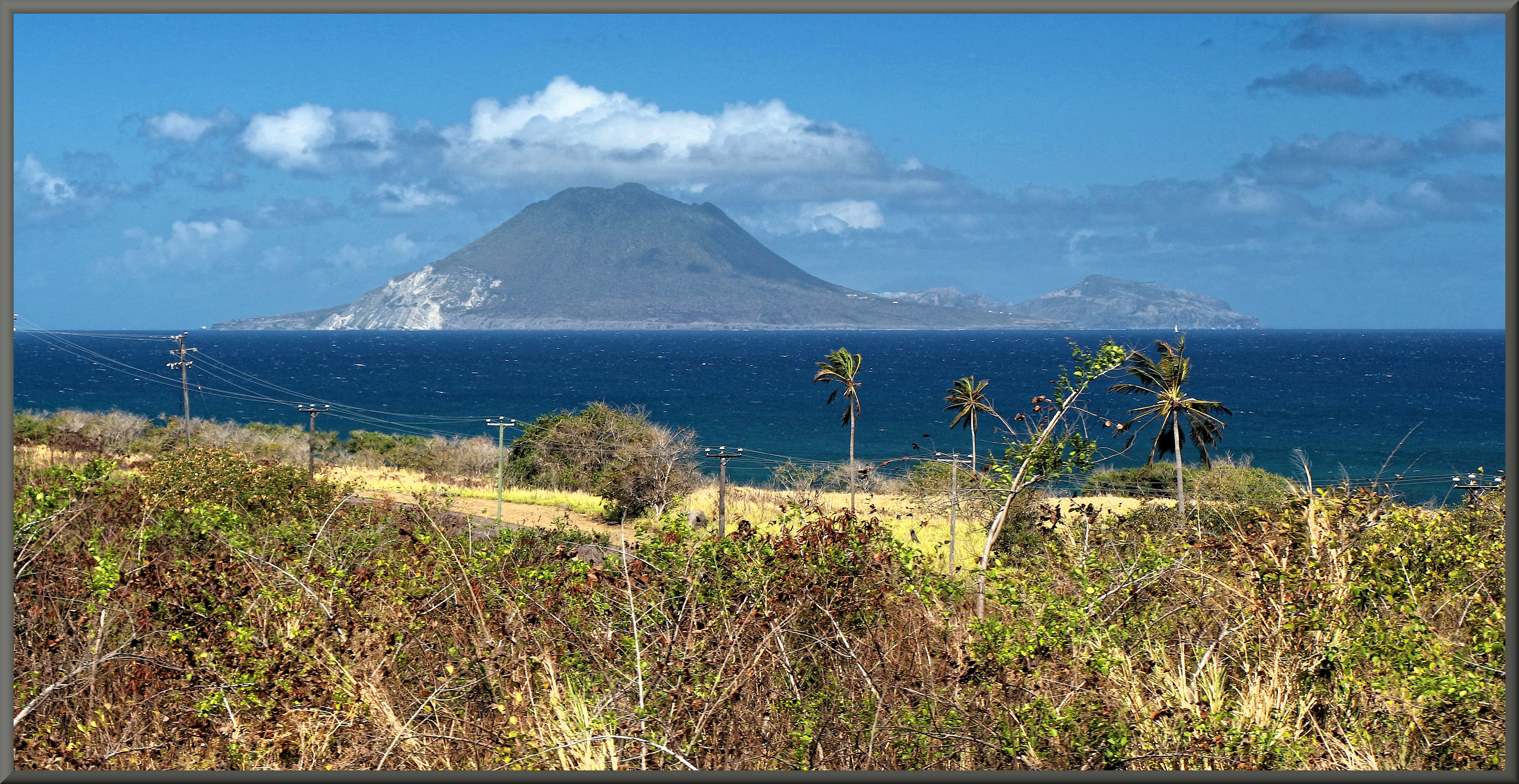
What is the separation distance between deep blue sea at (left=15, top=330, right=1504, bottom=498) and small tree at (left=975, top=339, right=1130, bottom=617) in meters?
19.1

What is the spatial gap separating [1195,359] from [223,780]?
179 m

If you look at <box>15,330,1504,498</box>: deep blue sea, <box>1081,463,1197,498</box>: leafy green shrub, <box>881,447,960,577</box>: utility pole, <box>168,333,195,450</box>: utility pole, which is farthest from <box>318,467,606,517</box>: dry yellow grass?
<box>1081,463,1197,498</box>: leafy green shrub

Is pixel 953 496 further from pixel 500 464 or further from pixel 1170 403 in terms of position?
pixel 500 464

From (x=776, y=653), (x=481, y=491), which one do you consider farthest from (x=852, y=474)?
(x=481, y=491)

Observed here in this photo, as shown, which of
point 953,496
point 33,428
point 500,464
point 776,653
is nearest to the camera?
point 776,653

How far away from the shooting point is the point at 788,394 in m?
101

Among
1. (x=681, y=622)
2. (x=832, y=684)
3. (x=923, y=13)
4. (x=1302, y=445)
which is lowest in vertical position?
(x=1302, y=445)

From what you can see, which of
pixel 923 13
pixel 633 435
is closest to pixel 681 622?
pixel 923 13

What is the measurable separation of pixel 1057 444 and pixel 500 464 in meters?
21.3

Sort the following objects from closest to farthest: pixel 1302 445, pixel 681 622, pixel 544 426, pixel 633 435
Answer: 1. pixel 681 622
2. pixel 633 435
3. pixel 544 426
4. pixel 1302 445

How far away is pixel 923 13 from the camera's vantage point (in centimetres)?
351

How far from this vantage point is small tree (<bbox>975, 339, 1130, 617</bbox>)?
24.8ft

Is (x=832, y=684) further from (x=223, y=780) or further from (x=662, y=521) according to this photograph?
(x=223, y=780)

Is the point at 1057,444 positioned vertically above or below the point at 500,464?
above
